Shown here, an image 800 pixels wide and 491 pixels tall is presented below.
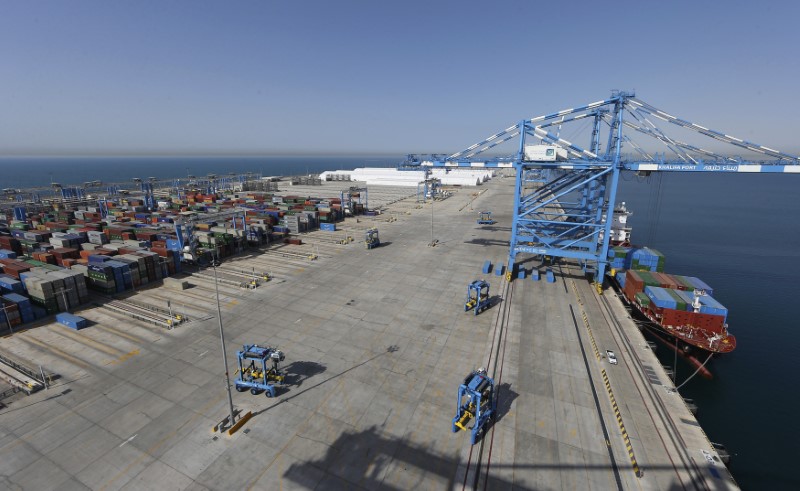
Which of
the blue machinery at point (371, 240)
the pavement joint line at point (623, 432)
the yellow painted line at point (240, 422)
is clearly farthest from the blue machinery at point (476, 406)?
the blue machinery at point (371, 240)

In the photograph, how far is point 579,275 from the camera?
52.2 m

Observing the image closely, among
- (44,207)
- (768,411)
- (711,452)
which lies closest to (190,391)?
(711,452)

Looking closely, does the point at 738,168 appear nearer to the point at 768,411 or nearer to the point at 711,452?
the point at 768,411

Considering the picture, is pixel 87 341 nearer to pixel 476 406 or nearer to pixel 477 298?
pixel 476 406

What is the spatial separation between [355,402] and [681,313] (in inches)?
1380

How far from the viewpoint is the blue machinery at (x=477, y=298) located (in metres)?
38.2

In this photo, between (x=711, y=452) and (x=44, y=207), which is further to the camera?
(x=44, y=207)

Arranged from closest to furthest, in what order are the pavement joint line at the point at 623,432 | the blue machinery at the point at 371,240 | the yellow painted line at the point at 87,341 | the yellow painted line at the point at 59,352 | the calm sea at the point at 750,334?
the pavement joint line at the point at 623,432 → the calm sea at the point at 750,334 → the yellow painted line at the point at 59,352 → the yellow painted line at the point at 87,341 → the blue machinery at the point at 371,240

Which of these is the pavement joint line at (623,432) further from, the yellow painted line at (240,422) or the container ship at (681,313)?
the yellow painted line at (240,422)

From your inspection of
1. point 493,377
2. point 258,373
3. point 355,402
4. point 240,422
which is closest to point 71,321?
point 258,373

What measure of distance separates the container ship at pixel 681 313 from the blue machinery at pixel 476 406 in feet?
85.1

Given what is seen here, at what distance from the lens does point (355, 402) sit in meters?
24.1

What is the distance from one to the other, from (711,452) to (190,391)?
34.3 meters

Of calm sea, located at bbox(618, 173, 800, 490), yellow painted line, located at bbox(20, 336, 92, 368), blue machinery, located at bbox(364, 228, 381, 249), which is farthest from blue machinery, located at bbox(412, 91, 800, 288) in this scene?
yellow painted line, located at bbox(20, 336, 92, 368)
